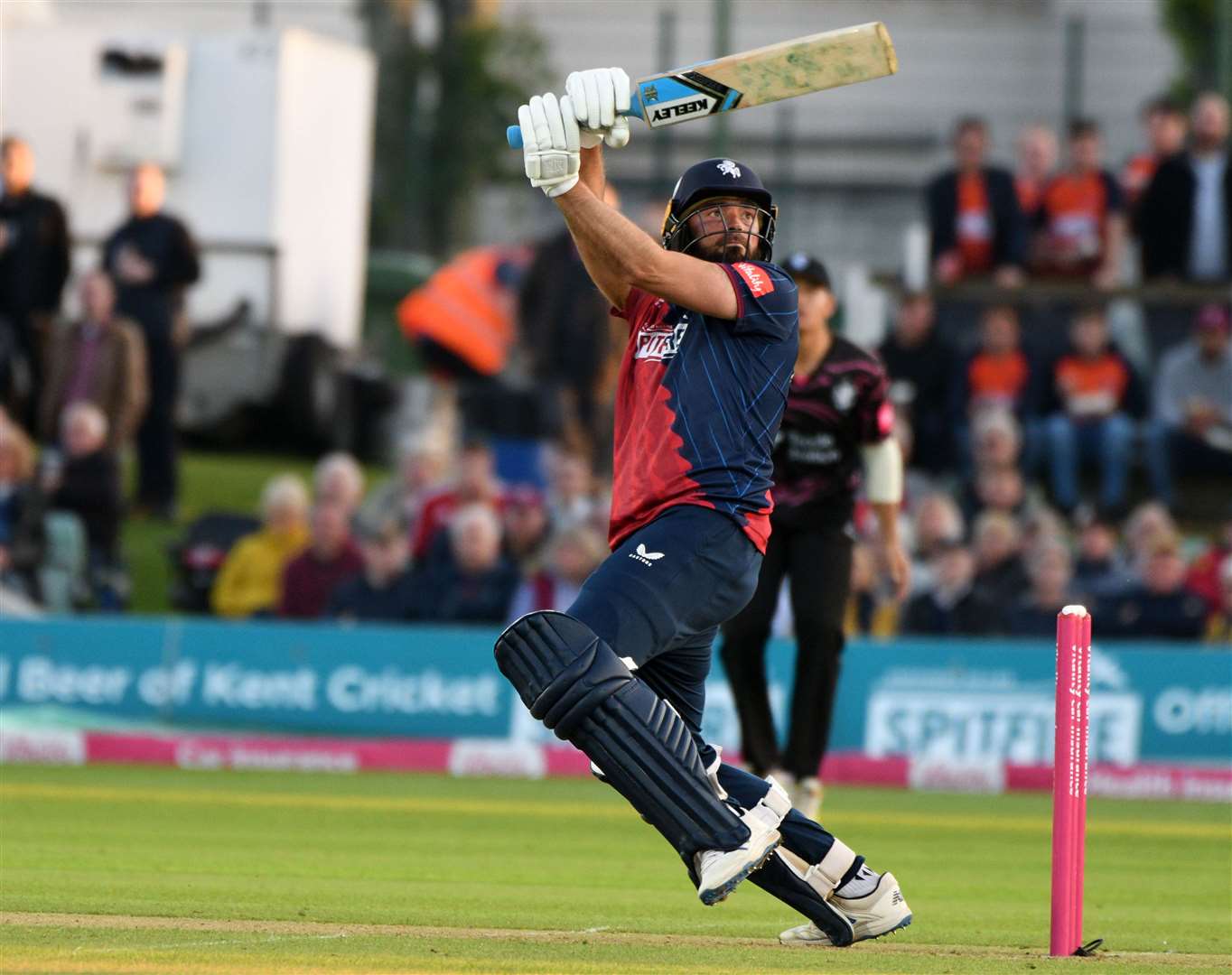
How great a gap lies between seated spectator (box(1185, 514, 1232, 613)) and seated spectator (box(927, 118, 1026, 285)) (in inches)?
151

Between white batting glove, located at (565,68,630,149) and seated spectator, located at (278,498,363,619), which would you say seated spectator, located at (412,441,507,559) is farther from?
white batting glove, located at (565,68,630,149)

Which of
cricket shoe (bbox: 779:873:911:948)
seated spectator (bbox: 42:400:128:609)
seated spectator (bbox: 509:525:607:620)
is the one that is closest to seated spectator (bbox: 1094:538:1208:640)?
seated spectator (bbox: 509:525:607:620)

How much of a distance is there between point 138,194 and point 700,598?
13733 mm

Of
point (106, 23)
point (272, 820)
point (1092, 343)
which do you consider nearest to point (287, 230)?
point (106, 23)

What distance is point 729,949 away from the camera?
672cm

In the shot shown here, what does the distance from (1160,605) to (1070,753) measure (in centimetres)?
957

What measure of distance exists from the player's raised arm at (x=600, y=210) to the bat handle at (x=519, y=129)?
0.13ft

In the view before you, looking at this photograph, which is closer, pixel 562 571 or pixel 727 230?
pixel 727 230

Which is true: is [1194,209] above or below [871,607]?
above

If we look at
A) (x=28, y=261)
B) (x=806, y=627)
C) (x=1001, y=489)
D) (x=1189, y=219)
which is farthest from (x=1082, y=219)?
(x=806, y=627)

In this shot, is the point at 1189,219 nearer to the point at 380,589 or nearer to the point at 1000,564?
the point at 1000,564

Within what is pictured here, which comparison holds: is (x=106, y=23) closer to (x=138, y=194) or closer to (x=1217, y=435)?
(x=138, y=194)

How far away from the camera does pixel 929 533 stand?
54.2 feet

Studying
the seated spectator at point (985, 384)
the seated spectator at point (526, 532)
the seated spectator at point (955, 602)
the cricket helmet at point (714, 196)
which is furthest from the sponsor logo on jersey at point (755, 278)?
the seated spectator at point (985, 384)
